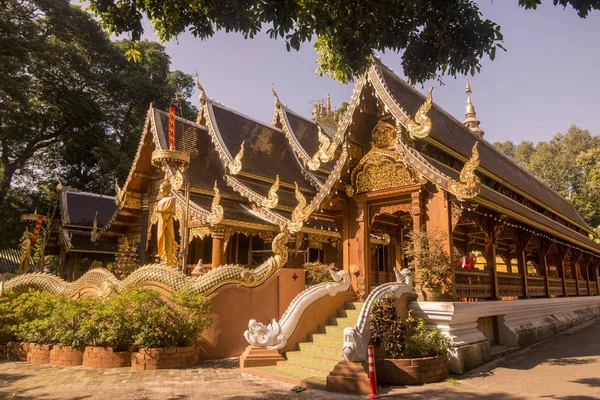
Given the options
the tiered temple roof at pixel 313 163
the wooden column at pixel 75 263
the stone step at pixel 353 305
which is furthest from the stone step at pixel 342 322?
the wooden column at pixel 75 263

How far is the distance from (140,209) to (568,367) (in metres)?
13.4

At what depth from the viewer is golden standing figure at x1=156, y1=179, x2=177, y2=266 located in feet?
33.7

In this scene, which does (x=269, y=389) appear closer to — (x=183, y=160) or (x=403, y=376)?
(x=403, y=376)

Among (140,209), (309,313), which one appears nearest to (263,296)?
(309,313)

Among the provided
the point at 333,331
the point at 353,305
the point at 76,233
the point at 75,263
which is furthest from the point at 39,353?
the point at 75,263

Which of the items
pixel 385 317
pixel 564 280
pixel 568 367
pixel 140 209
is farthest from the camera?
pixel 140 209

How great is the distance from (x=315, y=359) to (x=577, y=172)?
132 feet

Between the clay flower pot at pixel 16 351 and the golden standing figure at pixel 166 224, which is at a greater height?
the golden standing figure at pixel 166 224

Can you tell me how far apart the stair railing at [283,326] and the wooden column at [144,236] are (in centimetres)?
831

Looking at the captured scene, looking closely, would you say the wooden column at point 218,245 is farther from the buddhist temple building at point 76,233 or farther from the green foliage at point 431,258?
the buddhist temple building at point 76,233

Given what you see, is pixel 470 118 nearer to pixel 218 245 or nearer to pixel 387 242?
pixel 387 242

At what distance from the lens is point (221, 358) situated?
826 centimetres

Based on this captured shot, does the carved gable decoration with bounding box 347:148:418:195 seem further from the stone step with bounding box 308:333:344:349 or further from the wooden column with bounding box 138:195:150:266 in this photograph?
the wooden column with bounding box 138:195:150:266

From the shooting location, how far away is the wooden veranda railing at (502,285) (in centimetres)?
829
